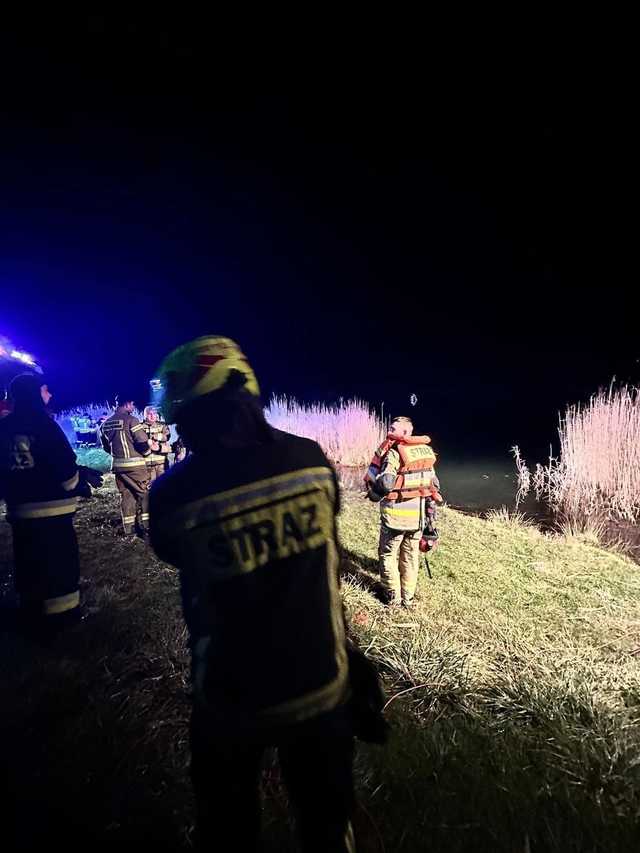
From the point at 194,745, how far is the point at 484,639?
3.50 metres

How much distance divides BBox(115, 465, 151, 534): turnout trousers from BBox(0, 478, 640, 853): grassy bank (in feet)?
6.96

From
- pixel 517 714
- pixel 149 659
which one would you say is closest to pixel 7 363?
pixel 149 659

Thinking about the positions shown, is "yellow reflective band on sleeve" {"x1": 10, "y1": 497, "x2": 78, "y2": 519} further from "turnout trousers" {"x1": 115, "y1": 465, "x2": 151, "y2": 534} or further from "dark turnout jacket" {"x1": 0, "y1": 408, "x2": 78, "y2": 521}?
"turnout trousers" {"x1": 115, "y1": 465, "x2": 151, "y2": 534}

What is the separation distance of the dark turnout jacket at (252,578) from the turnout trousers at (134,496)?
5.99 metres

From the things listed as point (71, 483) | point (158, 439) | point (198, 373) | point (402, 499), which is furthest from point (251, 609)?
point (158, 439)

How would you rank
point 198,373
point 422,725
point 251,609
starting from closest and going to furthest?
point 251,609
point 198,373
point 422,725

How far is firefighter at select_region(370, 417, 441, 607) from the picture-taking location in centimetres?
480

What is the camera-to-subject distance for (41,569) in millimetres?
4055

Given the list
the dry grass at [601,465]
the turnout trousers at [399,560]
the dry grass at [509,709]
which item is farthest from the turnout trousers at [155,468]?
the dry grass at [601,465]

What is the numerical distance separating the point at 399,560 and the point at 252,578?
385cm

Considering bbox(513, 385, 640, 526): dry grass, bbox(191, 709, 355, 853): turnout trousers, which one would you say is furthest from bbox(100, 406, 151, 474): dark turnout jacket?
bbox(513, 385, 640, 526): dry grass

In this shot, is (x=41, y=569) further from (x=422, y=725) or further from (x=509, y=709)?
(x=509, y=709)

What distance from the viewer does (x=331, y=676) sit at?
64.1 inches

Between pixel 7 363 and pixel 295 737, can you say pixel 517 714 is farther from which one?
pixel 7 363
